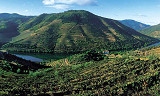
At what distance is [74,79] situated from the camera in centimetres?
9350

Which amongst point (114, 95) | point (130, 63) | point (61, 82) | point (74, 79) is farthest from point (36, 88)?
point (130, 63)

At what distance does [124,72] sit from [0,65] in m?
97.6

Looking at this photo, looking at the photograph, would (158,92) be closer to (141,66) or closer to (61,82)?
(141,66)

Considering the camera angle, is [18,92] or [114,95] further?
[114,95]

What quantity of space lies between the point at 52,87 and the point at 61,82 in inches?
411

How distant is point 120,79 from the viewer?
93.1 meters

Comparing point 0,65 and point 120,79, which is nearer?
point 120,79

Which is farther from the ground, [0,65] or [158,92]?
[0,65]

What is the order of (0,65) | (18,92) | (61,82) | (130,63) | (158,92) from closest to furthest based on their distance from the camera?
(18,92), (158,92), (61,82), (0,65), (130,63)

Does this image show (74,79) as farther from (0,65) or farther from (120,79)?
(0,65)

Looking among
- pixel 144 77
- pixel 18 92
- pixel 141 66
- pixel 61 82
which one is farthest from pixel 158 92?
pixel 18 92

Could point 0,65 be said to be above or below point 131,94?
above

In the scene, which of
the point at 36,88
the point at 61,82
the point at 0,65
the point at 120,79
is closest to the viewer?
the point at 36,88

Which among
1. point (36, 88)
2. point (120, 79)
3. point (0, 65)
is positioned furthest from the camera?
point (0, 65)
